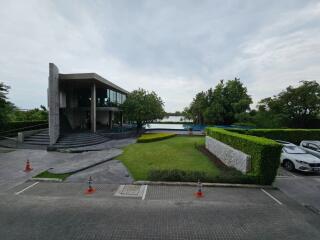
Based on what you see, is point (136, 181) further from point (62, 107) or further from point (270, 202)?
point (62, 107)

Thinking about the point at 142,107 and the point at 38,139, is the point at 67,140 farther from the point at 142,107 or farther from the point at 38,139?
the point at 142,107

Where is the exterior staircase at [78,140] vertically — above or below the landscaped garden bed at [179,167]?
above

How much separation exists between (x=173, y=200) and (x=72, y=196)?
4172mm

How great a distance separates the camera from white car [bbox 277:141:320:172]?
34.8 feet

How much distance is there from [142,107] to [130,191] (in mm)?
17501

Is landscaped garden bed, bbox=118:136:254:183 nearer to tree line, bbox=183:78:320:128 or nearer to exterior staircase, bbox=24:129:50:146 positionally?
exterior staircase, bbox=24:129:50:146

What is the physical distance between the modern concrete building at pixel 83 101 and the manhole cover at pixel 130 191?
1313 cm

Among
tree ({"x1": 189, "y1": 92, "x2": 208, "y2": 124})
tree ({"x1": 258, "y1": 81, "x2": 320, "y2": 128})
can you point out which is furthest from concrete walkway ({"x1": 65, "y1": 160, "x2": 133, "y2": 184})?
tree ({"x1": 189, "y1": 92, "x2": 208, "y2": 124})

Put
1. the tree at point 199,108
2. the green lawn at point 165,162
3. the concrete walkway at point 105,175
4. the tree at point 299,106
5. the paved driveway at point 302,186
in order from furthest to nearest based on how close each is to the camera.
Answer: the tree at point 199,108, the tree at point 299,106, the green lawn at point 165,162, the concrete walkway at point 105,175, the paved driveway at point 302,186

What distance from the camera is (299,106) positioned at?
2595cm

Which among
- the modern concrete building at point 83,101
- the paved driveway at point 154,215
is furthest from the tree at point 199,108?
the paved driveway at point 154,215

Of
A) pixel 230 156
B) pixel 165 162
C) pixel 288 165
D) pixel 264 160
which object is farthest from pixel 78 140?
pixel 288 165

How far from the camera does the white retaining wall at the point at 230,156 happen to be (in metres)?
9.52

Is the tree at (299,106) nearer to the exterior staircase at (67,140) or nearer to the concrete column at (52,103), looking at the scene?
the exterior staircase at (67,140)
